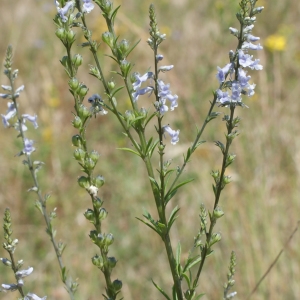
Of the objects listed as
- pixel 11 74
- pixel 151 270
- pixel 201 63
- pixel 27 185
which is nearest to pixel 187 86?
pixel 201 63

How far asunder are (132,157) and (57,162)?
1.10 m

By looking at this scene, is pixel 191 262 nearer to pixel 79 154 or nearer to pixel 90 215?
pixel 90 215

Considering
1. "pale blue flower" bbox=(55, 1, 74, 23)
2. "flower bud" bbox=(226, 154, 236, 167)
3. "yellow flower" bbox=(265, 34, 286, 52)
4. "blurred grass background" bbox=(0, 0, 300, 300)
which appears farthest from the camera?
"yellow flower" bbox=(265, 34, 286, 52)

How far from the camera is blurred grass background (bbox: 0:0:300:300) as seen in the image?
15.6 feet

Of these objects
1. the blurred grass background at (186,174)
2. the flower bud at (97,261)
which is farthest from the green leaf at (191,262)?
the blurred grass background at (186,174)

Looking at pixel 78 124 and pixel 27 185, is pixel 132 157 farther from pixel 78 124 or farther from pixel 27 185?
pixel 78 124

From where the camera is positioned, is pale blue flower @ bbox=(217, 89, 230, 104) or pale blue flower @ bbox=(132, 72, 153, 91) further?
pale blue flower @ bbox=(132, 72, 153, 91)

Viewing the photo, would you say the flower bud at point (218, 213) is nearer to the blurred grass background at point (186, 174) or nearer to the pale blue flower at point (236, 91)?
the pale blue flower at point (236, 91)

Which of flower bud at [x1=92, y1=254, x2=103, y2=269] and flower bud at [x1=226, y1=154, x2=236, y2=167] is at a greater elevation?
flower bud at [x1=226, y1=154, x2=236, y2=167]

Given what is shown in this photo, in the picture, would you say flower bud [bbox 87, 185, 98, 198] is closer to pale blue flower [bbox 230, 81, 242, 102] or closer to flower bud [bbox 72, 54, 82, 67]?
flower bud [bbox 72, 54, 82, 67]

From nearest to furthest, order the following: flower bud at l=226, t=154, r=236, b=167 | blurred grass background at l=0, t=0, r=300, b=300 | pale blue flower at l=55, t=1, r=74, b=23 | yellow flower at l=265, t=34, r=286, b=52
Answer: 1. pale blue flower at l=55, t=1, r=74, b=23
2. flower bud at l=226, t=154, r=236, b=167
3. blurred grass background at l=0, t=0, r=300, b=300
4. yellow flower at l=265, t=34, r=286, b=52

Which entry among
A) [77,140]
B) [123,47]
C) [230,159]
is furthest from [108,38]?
[230,159]

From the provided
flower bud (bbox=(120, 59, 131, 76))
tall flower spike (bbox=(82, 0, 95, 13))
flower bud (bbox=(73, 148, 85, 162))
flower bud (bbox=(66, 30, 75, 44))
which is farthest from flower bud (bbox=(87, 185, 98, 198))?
tall flower spike (bbox=(82, 0, 95, 13))

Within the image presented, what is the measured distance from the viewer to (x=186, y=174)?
6.44 meters
